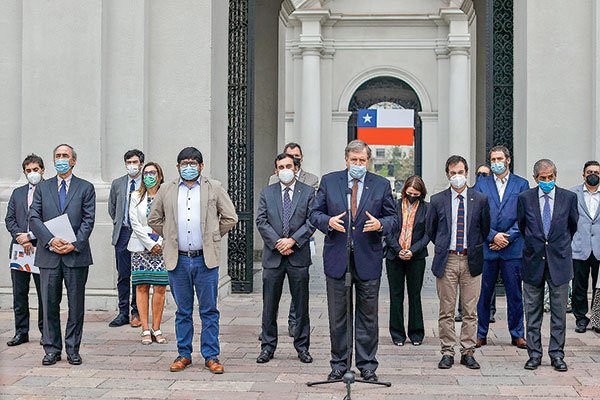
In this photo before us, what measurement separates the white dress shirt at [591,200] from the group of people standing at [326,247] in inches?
55.3

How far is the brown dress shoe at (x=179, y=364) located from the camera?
23.6ft

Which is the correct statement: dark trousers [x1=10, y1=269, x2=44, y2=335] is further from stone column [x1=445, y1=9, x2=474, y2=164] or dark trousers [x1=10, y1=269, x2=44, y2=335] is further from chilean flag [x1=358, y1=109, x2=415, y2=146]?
stone column [x1=445, y1=9, x2=474, y2=164]

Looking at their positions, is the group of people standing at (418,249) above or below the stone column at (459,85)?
below

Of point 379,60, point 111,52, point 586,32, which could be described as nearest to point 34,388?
point 111,52

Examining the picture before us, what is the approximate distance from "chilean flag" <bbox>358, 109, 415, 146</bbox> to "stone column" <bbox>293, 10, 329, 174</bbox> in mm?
1314

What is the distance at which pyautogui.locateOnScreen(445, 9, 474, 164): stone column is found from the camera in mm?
24875

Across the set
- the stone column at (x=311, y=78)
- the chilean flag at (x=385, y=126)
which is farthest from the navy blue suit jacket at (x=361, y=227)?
the chilean flag at (x=385, y=126)

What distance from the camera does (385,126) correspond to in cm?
2480

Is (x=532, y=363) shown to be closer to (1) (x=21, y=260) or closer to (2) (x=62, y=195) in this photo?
(2) (x=62, y=195)

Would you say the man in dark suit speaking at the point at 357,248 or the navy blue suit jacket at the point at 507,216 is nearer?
the man in dark suit speaking at the point at 357,248

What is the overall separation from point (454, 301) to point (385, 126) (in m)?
17.6

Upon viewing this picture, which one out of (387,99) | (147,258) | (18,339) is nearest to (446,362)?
(147,258)

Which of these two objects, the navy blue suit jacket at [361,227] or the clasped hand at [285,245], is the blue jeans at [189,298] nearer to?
the clasped hand at [285,245]

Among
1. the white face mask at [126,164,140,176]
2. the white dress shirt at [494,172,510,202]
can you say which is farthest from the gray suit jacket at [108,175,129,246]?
the white dress shirt at [494,172,510,202]
